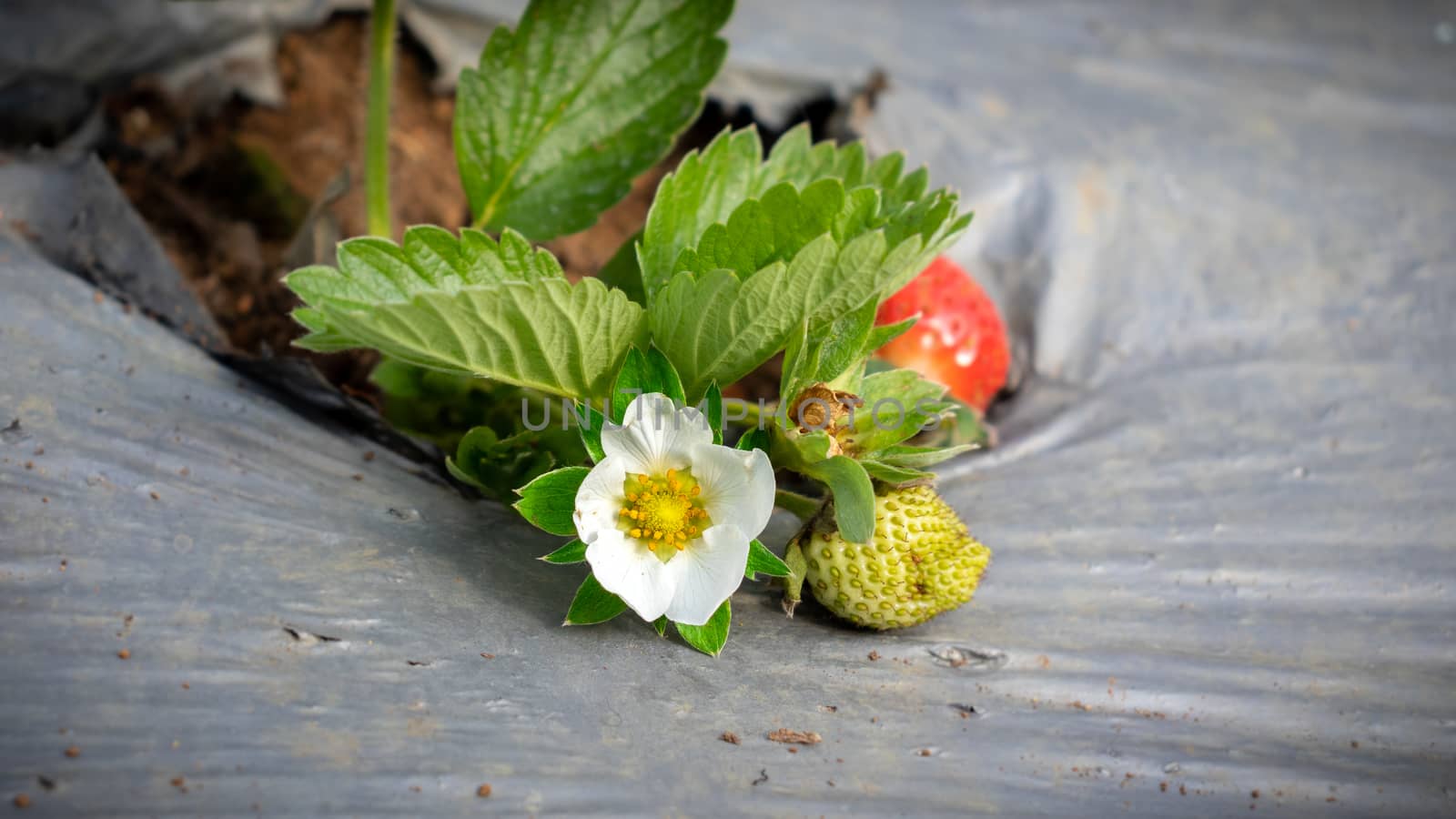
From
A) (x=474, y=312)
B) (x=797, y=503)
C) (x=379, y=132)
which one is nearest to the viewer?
(x=474, y=312)

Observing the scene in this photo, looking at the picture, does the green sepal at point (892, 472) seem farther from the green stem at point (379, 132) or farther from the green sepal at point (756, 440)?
the green stem at point (379, 132)

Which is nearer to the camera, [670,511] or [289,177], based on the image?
[670,511]

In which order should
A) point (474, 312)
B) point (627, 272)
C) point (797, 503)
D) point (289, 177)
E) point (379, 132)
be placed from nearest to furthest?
point (474, 312), point (797, 503), point (627, 272), point (379, 132), point (289, 177)

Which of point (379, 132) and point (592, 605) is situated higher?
point (379, 132)

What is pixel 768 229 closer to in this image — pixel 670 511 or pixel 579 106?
pixel 670 511

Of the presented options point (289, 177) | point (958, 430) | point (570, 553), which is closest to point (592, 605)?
point (570, 553)

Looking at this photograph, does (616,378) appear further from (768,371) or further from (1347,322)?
(1347,322)

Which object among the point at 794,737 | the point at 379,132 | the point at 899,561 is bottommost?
the point at 794,737

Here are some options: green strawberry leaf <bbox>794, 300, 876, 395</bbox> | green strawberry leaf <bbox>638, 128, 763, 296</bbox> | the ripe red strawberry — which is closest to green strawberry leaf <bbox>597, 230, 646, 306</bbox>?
green strawberry leaf <bbox>638, 128, 763, 296</bbox>
